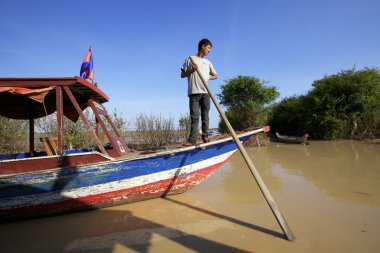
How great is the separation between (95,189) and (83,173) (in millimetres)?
326

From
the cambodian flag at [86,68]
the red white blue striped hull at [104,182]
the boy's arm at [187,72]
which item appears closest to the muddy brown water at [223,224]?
the red white blue striped hull at [104,182]

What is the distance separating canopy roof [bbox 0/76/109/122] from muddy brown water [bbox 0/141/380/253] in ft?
5.89

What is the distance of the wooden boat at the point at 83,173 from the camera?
3.45 meters

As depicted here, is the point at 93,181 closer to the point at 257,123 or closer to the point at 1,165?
the point at 1,165

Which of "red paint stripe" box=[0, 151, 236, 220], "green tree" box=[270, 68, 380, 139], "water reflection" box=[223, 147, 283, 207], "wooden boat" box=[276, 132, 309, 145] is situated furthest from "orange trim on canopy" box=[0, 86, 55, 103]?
"green tree" box=[270, 68, 380, 139]

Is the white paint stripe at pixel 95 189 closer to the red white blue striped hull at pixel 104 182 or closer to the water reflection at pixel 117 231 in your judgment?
the red white blue striped hull at pixel 104 182

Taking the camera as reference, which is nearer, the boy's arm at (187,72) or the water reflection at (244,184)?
the boy's arm at (187,72)

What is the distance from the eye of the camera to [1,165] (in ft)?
11.3

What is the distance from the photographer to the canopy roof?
359 centimetres

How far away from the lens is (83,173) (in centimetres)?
352

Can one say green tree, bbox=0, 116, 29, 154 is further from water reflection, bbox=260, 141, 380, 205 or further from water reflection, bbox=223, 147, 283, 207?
water reflection, bbox=260, 141, 380, 205

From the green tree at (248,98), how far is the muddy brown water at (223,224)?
745 centimetres

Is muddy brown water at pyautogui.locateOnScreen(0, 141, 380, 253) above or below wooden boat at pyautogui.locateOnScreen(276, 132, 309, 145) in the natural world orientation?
below

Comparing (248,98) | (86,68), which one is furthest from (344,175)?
(248,98)
